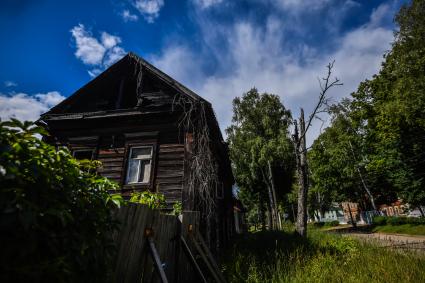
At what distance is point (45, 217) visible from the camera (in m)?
1.40

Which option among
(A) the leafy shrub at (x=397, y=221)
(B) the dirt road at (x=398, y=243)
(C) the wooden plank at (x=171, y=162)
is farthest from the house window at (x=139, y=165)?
(A) the leafy shrub at (x=397, y=221)

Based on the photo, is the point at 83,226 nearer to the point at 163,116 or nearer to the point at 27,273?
the point at 27,273

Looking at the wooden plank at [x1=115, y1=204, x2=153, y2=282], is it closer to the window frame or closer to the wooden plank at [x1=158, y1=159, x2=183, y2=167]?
the wooden plank at [x1=158, y1=159, x2=183, y2=167]

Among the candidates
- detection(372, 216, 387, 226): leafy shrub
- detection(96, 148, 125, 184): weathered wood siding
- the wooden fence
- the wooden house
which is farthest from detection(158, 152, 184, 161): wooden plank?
detection(372, 216, 387, 226): leafy shrub

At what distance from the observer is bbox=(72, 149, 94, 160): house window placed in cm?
911

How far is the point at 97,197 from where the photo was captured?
75.7 inches

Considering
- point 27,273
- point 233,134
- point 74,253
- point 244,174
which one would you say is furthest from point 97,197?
point 244,174

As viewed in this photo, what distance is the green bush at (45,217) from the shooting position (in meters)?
1.20

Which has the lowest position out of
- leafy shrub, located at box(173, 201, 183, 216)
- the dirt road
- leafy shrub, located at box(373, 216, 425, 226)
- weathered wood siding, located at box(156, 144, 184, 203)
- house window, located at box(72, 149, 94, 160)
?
the dirt road

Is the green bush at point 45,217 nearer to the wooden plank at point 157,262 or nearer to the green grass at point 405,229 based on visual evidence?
the wooden plank at point 157,262

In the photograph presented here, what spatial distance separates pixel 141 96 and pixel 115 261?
742cm

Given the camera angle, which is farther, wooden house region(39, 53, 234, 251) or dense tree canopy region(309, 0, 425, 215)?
dense tree canopy region(309, 0, 425, 215)

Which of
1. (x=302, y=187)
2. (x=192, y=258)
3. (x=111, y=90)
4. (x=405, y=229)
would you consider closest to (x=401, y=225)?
(x=405, y=229)

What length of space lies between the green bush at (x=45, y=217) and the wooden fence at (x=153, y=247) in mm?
A: 396
